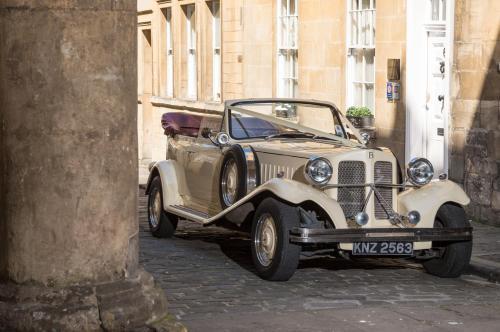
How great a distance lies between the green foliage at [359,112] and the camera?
17875mm

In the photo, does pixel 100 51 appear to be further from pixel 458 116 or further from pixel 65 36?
pixel 458 116

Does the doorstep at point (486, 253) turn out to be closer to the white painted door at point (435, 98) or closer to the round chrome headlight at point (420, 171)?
the round chrome headlight at point (420, 171)

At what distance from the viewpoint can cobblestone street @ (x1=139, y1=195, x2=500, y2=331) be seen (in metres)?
8.73

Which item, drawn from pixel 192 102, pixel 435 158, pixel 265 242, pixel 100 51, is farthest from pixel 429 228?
pixel 192 102

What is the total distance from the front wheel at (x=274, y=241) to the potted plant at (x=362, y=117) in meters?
7.09

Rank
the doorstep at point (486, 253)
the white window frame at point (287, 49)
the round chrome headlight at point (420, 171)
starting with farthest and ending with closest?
1. the white window frame at point (287, 49)
2. the round chrome headlight at point (420, 171)
3. the doorstep at point (486, 253)

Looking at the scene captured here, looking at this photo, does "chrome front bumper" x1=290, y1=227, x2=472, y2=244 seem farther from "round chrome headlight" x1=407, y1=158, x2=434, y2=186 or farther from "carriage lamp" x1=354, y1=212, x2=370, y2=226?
"round chrome headlight" x1=407, y1=158, x2=434, y2=186

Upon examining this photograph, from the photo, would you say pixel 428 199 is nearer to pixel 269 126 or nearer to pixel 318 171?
pixel 318 171

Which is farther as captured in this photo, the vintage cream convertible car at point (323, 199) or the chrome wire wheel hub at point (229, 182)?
the chrome wire wheel hub at point (229, 182)

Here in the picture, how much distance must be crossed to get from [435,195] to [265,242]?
159 centimetres

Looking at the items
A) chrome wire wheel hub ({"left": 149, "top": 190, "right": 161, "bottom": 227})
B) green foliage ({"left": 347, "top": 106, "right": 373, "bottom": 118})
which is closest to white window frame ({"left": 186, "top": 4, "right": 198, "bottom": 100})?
green foliage ({"left": 347, "top": 106, "right": 373, "bottom": 118})

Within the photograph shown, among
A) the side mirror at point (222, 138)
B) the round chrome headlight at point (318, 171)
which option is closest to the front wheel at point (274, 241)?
the round chrome headlight at point (318, 171)

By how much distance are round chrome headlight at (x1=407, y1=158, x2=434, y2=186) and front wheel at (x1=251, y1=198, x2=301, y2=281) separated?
4.34 feet

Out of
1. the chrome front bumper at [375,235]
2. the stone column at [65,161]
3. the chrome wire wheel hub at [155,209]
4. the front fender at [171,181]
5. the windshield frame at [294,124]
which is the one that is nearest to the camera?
the stone column at [65,161]
